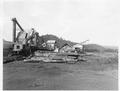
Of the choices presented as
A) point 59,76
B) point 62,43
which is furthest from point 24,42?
point 59,76

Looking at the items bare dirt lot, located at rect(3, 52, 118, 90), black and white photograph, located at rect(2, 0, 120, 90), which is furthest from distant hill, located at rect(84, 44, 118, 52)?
bare dirt lot, located at rect(3, 52, 118, 90)

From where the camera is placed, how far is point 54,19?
2664mm

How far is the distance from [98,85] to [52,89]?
0.60 metres

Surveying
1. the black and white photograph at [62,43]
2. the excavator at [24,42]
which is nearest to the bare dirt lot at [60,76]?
the black and white photograph at [62,43]

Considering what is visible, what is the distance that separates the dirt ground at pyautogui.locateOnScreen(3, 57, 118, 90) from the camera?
2.52 meters

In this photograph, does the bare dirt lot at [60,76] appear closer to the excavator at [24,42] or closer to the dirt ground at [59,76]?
the dirt ground at [59,76]

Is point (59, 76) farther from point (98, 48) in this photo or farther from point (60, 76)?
point (98, 48)

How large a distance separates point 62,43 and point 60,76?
0.43m

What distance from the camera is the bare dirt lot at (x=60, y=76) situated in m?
2.52

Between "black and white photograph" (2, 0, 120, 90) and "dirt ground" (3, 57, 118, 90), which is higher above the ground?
"black and white photograph" (2, 0, 120, 90)

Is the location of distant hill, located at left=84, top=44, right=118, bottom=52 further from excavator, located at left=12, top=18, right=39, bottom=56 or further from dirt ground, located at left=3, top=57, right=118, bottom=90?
excavator, located at left=12, top=18, right=39, bottom=56

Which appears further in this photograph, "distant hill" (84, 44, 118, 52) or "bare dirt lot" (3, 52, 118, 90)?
"distant hill" (84, 44, 118, 52)

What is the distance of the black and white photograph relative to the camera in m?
2.57

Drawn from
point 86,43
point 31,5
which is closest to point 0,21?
point 31,5
